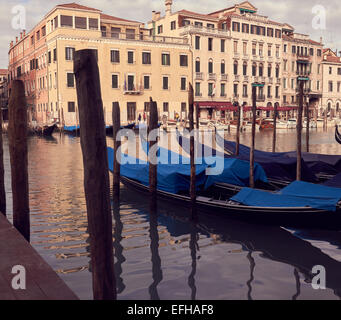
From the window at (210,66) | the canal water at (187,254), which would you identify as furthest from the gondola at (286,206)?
the window at (210,66)

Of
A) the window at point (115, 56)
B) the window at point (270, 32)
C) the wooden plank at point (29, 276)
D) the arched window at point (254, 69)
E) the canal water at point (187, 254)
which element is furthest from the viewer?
the window at point (270, 32)

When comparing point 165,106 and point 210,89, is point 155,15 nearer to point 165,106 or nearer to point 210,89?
point 210,89

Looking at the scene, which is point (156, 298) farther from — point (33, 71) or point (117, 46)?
point (33, 71)

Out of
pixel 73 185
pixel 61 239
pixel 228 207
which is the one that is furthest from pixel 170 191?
pixel 73 185

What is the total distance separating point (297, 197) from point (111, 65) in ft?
90.7

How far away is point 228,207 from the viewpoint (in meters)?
7.74

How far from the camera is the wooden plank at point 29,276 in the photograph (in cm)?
331

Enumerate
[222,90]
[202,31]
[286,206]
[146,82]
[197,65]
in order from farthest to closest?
[222,90] < [197,65] < [202,31] < [146,82] < [286,206]

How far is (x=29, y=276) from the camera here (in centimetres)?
364

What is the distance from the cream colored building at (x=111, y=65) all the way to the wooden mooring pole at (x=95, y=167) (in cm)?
2875

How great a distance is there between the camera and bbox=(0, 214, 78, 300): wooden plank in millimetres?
3314

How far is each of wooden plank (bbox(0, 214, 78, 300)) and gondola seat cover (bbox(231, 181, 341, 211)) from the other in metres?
4.25

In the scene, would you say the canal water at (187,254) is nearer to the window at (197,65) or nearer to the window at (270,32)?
the window at (197,65)

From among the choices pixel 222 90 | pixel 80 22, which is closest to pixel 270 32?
pixel 222 90
